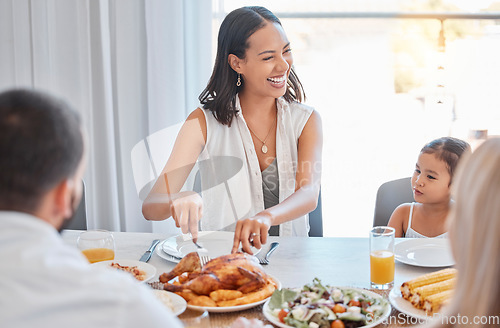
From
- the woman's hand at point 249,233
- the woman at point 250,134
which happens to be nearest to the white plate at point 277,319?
the woman's hand at point 249,233

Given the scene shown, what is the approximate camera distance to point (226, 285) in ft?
4.39

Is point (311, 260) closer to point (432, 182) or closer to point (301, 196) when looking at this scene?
point (301, 196)

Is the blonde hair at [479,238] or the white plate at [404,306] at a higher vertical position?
the blonde hair at [479,238]

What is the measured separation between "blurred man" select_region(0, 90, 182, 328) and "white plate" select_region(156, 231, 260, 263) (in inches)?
33.0

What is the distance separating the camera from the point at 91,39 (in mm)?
3195

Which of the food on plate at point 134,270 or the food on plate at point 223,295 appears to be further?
the food on plate at point 134,270

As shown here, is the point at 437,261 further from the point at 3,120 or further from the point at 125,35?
the point at 125,35

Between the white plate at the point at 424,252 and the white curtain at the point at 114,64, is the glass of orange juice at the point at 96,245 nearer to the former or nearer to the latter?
the white plate at the point at 424,252

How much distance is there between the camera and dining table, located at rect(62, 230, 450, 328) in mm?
1305

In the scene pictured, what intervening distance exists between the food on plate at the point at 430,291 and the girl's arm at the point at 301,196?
44 centimetres

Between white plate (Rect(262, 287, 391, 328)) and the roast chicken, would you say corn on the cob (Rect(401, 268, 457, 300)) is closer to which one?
white plate (Rect(262, 287, 391, 328))

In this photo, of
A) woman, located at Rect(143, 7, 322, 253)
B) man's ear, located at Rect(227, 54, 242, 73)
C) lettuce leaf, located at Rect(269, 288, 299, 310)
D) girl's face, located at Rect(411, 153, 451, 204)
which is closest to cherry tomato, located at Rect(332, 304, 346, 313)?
lettuce leaf, located at Rect(269, 288, 299, 310)

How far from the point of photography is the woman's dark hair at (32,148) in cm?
79

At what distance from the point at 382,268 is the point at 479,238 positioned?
0.63m
